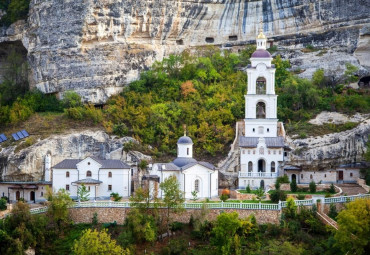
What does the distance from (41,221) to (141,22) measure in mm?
21812

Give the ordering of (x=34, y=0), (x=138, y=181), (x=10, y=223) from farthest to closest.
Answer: (x=34, y=0)
(x=138, y=181)
(x=10, y=223)

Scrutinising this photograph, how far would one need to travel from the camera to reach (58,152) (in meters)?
69.7

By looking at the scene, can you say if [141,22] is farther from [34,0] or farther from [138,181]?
[138,181]

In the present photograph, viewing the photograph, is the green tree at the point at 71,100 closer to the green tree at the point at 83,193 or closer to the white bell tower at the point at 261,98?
the green tree at the point at 83,193

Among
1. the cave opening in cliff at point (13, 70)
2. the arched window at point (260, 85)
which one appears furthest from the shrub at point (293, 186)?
the cave opening in cliff at point (13, 70)

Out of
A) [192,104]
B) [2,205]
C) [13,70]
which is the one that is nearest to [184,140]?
[192,104]

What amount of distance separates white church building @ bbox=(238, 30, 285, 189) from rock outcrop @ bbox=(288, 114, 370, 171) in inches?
51.8

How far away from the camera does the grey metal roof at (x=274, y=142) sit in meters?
69.0

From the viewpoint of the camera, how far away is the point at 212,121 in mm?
72500

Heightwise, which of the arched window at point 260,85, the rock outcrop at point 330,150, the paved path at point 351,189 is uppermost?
the arched window at point 260,85

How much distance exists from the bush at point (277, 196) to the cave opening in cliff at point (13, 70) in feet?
80.8

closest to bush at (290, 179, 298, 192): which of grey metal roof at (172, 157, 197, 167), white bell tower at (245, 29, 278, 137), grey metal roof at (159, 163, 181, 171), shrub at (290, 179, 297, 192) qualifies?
shrub at (290, 179, 297, 192)

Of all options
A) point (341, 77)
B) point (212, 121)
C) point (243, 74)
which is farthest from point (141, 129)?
point (341, 77)

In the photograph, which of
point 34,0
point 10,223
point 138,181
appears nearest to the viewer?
point 10,223
